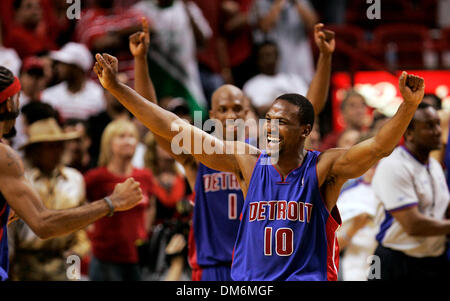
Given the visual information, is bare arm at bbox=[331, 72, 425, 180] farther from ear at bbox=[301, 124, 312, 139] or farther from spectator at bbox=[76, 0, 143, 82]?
spectator at bbox=[76, 0, 143, 82]

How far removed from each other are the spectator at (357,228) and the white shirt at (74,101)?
3.67 meters

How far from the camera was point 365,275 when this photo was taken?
19.1ft

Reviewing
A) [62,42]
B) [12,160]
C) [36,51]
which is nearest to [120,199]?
[12,160]

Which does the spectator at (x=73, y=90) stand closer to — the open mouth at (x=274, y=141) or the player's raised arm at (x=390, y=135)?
the open mouth at (x=274, y=141)

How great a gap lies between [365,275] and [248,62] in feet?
16.7

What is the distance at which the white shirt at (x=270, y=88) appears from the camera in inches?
344

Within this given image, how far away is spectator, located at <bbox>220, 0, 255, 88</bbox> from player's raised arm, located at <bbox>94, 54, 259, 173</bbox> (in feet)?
20.2

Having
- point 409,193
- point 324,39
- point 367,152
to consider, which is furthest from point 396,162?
point 367,152

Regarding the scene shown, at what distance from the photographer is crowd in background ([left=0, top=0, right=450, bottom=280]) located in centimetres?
596

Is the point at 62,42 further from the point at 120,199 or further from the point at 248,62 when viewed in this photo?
the point at 120,199

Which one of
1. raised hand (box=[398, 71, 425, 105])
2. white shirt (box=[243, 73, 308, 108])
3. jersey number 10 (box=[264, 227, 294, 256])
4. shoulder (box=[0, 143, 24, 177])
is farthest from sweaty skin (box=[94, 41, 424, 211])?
white shirt (box=[243, 73, 308, 108])

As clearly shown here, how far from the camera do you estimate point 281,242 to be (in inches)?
141

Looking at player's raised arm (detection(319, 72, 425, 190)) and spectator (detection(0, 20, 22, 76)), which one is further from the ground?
spectator (detection(0, 20, 22, 76))

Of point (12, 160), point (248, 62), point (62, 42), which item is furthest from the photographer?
point (248, 62)
